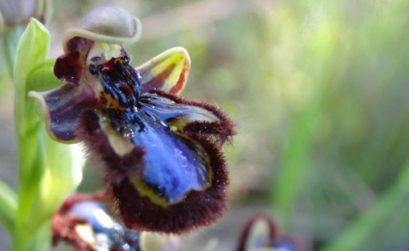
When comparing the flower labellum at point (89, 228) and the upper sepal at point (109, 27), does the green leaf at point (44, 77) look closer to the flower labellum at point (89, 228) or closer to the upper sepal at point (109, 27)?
the upper sepal at point (109, 27)

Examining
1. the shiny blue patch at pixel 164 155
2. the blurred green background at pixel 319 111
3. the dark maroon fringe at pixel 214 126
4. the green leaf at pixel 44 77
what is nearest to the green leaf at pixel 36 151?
the green leaf at pixel 44 77

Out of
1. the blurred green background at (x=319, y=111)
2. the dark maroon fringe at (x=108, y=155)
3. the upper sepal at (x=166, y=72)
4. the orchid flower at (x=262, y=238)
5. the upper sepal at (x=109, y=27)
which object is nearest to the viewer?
the dark maroon fringe at (x=108, y=155)

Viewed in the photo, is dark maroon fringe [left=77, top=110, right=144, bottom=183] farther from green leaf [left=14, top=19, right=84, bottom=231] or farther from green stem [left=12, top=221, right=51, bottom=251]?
green stem [left=12, top=221, right=51, bottom=251]

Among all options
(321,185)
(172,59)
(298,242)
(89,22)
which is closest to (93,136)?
(89,22)

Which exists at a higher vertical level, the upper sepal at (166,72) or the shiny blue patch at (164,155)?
the upper sepal at (166,72)

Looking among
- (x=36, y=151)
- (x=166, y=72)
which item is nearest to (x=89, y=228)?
(x=36, y=151)

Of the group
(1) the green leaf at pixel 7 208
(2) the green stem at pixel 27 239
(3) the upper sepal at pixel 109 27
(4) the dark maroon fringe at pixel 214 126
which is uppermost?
(3) the upper sepal at pixel 109 27

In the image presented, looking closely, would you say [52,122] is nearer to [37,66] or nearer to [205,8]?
[37,66]
